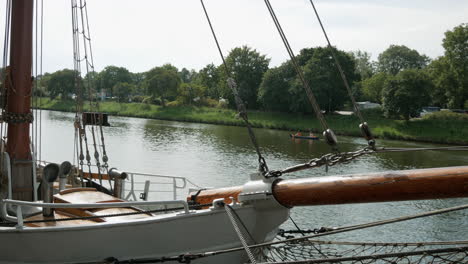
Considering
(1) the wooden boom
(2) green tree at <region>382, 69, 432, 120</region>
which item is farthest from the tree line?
(1) the wooden boom

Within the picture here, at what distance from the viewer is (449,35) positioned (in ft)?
208

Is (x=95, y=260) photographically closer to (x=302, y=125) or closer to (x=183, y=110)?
(x=302, y=125)

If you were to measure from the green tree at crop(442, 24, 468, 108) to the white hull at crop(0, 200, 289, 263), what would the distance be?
62599 millimetres

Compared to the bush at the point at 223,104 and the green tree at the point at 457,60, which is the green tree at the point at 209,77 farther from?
the green tree at the point at 457,60

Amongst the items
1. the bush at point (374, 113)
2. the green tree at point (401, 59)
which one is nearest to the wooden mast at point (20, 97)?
the bush at point (374, 113)

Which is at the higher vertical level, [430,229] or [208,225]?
[208,225]

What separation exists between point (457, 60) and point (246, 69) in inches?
1291

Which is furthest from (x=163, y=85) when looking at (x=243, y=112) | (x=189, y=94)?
(x=243, y=112)

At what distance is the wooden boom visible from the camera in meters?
5.42

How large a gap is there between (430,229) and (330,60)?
2001 inches

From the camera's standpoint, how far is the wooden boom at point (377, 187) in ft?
17.8

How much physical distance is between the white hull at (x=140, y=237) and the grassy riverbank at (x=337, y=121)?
43.3m

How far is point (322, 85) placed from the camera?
63594 mm

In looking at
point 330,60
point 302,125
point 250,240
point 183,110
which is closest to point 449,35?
point 330,60
